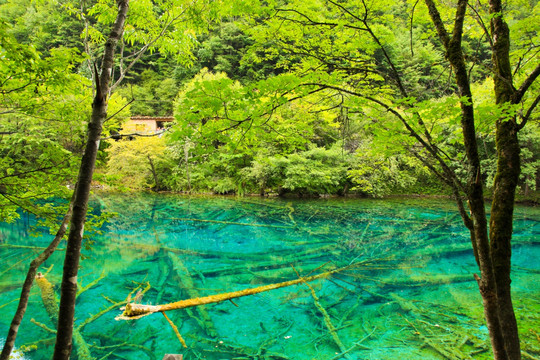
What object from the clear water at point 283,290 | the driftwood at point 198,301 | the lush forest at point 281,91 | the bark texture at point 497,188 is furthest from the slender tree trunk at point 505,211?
the driftwood at point 198,301

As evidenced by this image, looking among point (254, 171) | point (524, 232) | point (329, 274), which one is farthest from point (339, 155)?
point (329, 274)

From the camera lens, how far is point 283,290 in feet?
14.9

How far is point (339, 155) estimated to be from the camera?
14.8 meters

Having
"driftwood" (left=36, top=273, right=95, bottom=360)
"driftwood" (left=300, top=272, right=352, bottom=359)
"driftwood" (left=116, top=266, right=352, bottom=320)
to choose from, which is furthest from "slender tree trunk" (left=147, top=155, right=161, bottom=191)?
"driftwood" (left=300, top=272, right=352, bottom=359)

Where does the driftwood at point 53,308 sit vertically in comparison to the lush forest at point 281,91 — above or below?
below

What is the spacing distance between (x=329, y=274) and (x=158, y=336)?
3.06 m

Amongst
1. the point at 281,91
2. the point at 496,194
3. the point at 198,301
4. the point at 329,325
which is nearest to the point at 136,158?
the point at 198,301

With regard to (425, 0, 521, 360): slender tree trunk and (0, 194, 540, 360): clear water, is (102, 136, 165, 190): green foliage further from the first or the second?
(425, 0, 521, 360): slender tree trunk

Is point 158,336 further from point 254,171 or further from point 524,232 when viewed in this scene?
point 254,171

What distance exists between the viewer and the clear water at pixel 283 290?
3.16m

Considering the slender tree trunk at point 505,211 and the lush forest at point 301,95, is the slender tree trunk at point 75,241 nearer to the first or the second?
the lush forest at point 301,95

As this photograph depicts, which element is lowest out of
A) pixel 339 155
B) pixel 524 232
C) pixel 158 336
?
pixel 158 336

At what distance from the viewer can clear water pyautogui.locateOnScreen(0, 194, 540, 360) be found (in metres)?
3.16

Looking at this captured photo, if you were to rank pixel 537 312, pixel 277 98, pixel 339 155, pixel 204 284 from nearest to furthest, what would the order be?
pixel 277 98 < pixel 537 312 < pixel 204 284 < pixel 339 155
